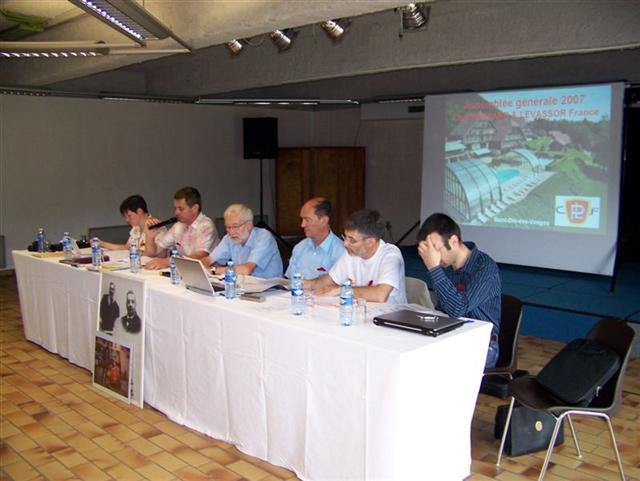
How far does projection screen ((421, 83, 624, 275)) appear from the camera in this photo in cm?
703

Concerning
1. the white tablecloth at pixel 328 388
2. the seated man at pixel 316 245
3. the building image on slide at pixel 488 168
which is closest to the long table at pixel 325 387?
the white tablecloth at pixel 328 388

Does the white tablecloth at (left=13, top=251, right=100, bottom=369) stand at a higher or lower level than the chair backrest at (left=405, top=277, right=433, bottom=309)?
lower

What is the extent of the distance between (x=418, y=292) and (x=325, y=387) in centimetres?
123

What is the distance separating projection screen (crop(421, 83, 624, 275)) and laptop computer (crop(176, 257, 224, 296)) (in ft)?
16.3

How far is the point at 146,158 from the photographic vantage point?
9.91 metres

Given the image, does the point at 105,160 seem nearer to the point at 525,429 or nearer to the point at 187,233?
the point at 187,233

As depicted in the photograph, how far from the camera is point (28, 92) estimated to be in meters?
7.93

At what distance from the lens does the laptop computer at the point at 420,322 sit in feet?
8.88

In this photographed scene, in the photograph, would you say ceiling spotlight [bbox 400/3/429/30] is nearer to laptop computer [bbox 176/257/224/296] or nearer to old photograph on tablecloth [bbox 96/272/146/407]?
laptop computer [bbox 176/257/224/296]

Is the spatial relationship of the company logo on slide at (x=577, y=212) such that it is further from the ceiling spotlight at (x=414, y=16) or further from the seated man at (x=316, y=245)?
the seated man at (x=316, y=245)

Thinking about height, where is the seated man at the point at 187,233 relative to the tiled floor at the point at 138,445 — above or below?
above

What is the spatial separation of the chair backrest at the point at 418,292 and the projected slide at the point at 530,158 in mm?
4175

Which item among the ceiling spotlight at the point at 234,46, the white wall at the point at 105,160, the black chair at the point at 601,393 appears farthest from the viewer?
the white wall at the point at 105,160

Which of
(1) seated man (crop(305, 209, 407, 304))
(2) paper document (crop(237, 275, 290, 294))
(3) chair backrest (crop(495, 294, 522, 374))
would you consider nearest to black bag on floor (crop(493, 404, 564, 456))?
(3) chair backrest (crop(495, 294, 522, 374))
